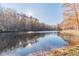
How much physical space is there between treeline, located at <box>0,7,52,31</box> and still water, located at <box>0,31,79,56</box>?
35 millimetres

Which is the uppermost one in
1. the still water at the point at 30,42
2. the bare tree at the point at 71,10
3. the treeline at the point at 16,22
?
the bare tree at the point at 71,10

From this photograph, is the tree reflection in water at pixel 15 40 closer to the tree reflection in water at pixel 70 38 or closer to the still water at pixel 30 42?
the still water at pixel 30 42

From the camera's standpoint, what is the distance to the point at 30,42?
1008mm

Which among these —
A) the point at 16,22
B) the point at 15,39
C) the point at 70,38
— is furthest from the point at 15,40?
the point at 70,38

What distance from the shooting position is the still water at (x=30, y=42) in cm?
100

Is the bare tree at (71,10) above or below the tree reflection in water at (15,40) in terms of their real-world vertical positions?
above

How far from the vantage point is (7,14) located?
102cm

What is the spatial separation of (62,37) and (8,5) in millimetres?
423

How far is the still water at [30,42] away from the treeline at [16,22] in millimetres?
Answer: 35

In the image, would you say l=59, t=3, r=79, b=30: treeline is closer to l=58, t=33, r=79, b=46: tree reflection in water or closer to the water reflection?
l=58, t=33, r=79, b=46: tree reflection in water

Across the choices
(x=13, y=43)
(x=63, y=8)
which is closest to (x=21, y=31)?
(x=13, y=43)

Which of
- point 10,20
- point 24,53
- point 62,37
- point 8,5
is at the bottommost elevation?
point 24,53

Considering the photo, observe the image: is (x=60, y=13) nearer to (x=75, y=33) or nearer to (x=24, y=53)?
(x=75, y=33)

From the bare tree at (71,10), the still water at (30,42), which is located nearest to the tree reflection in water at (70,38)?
the still water at (30,42)
